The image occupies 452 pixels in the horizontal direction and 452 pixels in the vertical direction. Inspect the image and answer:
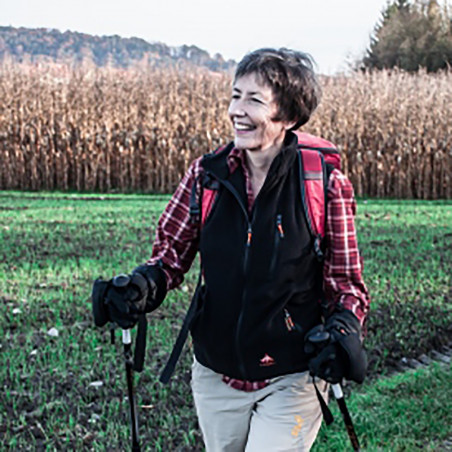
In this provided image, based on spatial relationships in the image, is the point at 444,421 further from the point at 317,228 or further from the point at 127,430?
the point at 317,228

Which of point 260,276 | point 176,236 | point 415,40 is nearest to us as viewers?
point 260,276

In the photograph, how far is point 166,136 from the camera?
1870 centimetres

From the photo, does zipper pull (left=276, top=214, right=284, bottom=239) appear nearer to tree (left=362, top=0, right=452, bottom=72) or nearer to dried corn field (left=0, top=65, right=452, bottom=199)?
dried corn field (left=0, top=65, right=452, bottom=199)

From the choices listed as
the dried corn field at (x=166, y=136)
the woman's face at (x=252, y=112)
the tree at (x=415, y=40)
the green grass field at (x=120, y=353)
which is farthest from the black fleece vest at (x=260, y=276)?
the tree at (x=415, y=40)

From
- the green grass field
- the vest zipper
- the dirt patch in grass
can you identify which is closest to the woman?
the vest zipper

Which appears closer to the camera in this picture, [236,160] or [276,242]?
[276,242]

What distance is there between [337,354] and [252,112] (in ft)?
Answer: 2.91

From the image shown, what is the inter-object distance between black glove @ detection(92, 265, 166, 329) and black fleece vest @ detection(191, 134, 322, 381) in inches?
8.6

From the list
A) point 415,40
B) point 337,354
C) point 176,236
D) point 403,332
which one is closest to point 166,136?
point 403,332

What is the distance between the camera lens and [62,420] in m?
4.57

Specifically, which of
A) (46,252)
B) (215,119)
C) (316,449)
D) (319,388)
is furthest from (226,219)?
(215,119)

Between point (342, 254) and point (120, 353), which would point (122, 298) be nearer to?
point (342, 254)

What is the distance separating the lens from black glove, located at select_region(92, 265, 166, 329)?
8.83 feet

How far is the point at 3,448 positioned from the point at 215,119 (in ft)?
50.9
